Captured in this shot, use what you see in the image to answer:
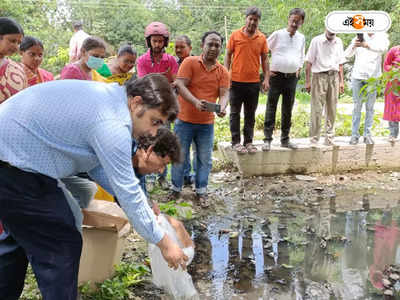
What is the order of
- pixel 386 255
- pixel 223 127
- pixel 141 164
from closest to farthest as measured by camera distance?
1. pixel 141 164
2. pixel 386 255
3. pixel 223 127

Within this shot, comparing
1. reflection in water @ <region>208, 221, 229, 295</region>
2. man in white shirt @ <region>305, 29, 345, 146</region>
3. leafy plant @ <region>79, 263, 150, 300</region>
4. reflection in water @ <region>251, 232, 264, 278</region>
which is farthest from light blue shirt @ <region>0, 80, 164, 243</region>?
man in white shirt @ <region>305, 29, 345, 146</region>

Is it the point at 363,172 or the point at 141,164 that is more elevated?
the point at 141,164

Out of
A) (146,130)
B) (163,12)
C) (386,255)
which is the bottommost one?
(386,255)

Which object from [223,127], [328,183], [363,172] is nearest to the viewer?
[328,183]

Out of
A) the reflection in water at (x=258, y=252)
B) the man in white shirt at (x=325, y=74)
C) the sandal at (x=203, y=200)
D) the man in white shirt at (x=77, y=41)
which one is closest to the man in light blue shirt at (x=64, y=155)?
the reflection in water at (x=258, y=252)

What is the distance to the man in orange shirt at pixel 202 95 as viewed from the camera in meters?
4.60

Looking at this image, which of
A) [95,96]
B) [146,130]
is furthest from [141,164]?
[95,96]

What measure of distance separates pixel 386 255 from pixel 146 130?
3.01 meters

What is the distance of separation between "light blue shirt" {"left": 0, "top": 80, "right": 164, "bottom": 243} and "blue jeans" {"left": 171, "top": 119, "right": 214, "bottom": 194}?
9.08 feet

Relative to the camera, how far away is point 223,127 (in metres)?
8.39

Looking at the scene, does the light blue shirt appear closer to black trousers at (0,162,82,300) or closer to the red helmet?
black trousers at (0,162,82,300)

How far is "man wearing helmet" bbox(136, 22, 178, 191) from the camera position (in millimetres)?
4895

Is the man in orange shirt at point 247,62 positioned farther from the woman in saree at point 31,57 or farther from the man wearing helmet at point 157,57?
the woman in saree at point 31,57

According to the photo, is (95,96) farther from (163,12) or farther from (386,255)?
(163,12)
